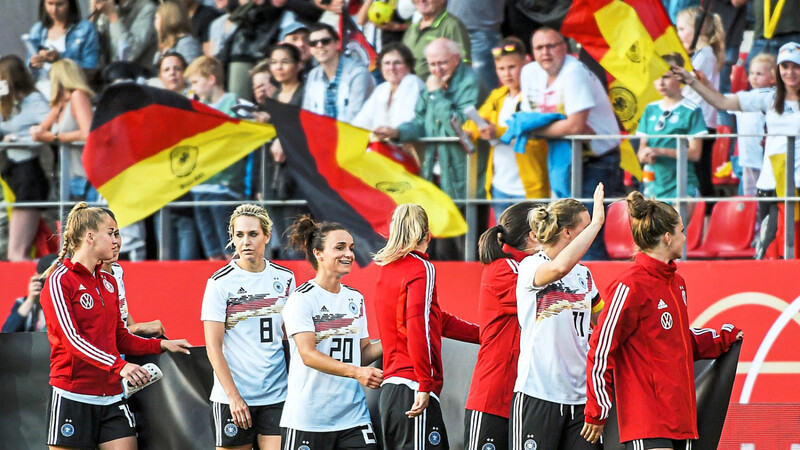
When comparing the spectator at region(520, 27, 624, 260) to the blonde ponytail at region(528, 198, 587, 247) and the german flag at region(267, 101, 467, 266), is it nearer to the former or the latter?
the german flag at region(267, 101, 467, 266)

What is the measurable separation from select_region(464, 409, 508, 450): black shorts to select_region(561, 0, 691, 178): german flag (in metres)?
3.78

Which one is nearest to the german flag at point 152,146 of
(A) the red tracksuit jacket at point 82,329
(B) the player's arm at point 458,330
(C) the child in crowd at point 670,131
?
(C) the child in crowd at point 670,131

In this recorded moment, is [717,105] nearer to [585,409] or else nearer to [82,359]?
[585,409]

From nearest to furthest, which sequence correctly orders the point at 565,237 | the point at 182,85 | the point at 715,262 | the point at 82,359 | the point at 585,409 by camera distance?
the point at 585,409
the point at 565,237
the point at 82,359
the point at 715,262
the point at 182,85

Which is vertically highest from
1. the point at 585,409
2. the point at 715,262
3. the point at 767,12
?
the point at 767,12

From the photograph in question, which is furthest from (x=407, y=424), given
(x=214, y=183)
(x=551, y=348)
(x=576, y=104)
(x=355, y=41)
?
(x=355, y=41)

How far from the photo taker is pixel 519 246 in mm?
6254

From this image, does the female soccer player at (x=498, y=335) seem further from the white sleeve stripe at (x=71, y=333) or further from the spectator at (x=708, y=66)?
the spectator at (x=708, y=66)

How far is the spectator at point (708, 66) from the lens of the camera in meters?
9.27

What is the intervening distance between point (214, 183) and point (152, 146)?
2.19 ft

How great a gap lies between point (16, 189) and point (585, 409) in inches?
297

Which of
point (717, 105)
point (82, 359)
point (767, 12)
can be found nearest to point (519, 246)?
point (82, 359)

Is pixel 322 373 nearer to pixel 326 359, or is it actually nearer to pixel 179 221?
pixel 326 359

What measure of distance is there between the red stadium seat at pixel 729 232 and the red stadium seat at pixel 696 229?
4cm
